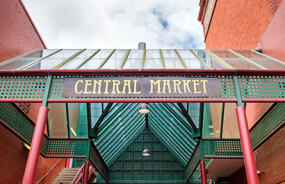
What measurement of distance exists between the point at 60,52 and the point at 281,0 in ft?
26.9

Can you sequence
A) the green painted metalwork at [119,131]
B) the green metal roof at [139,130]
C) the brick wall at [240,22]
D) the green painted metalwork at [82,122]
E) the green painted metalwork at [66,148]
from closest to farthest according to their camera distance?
the brick wall at [240,22] < the green painted metalwork at [66,148] < the green painted metalwork at [82,122] < the green metal roof at [139,130] < the green painted metalwork at [119,131]

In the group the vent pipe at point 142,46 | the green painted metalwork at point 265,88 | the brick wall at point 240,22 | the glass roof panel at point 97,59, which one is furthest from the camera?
the vent pipe at point 142,46

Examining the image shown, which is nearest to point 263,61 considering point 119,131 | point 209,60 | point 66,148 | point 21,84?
point 209,60

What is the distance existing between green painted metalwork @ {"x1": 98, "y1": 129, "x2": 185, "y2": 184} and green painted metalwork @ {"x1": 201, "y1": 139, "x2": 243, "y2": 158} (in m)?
9.71

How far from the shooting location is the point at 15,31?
413 inches

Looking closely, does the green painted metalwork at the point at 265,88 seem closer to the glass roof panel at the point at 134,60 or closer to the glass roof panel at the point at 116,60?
the glass roof panel at the point at 134,60

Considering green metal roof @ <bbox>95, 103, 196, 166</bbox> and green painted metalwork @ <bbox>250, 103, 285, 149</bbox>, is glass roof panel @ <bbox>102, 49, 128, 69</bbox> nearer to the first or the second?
green metal roof @ <bbox>95, 103, 196, 166</bbox>

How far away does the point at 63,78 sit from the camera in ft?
21.7

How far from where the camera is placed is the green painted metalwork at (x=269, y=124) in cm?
733

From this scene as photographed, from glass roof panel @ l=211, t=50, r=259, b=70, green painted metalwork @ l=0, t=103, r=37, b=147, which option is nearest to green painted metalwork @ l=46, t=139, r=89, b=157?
green painted metalwork @ l=0, t=103, r=37, b=147

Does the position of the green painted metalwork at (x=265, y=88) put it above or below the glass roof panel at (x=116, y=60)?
below

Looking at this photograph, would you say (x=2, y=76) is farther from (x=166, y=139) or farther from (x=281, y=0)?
(x=166, y=139)

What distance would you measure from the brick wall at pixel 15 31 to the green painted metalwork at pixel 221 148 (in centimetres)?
919

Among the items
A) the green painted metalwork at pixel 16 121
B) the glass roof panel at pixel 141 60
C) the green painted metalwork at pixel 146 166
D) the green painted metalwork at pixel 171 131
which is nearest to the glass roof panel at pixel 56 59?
the glass roof panel at pixel 141 60
